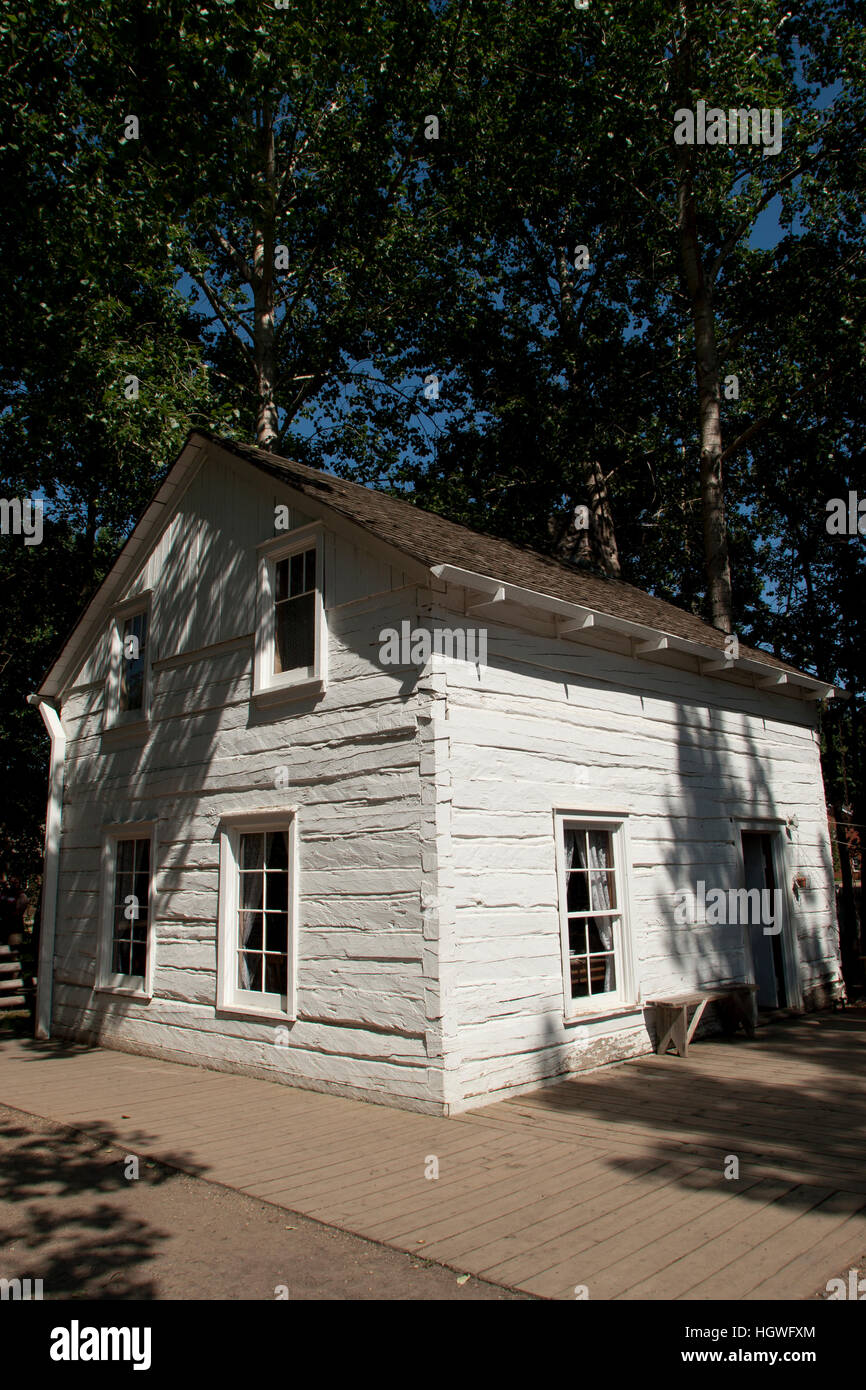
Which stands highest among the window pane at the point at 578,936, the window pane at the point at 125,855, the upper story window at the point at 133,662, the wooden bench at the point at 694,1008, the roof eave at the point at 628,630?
the upper story window at the point at 133,662

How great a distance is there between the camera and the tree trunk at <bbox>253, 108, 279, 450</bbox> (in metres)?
19.0

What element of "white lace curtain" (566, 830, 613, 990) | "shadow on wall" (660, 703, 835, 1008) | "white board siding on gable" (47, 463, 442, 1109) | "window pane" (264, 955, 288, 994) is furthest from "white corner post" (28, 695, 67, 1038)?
"shadow on wall" (660, 703, 835, 1008)

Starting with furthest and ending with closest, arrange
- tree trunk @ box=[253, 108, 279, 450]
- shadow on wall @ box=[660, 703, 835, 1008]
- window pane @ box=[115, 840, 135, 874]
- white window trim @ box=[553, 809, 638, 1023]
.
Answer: tree trunk @ box=[253, 108, 279, 450], window pane @ box=[115, 840, 135, 874], shadow on wall @ box=[660, 703, 835, 1008], white window trim @ box=[553, 809, 638, 1023]

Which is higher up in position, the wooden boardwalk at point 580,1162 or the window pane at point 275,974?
the window pane at point 275,974

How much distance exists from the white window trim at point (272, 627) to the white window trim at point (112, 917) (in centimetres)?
274

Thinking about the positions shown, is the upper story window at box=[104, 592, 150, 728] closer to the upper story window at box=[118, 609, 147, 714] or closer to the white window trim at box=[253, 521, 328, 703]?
the upper story window at box=[118, 609, 147, 714]

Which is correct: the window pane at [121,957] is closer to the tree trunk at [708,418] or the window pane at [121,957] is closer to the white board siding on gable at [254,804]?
the white board siding on gable at [254,804]

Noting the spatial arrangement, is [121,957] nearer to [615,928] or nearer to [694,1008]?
[615,928]

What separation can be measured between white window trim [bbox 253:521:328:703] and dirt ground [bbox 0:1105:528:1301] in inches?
173

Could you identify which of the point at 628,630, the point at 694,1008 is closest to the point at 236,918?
the point at 694,1008

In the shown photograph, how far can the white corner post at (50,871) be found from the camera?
12523 mm

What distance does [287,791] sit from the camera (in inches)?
356

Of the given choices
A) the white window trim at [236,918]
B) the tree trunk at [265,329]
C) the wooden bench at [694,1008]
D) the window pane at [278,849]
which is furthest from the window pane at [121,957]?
the tree trunk at [265,329]
